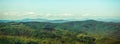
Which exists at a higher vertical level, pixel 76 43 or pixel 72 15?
pixel 72 15

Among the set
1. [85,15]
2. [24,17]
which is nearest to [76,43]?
[85,15]

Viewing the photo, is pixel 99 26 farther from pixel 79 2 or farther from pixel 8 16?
pixel 8 16

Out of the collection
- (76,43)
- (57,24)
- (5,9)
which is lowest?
(76,43)

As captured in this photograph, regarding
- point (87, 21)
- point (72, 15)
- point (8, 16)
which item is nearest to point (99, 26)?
point (87, 21)

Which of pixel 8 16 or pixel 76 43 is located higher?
pixel 8 16

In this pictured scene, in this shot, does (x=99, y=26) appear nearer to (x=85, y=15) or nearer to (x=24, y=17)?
(x=85, y=15)
